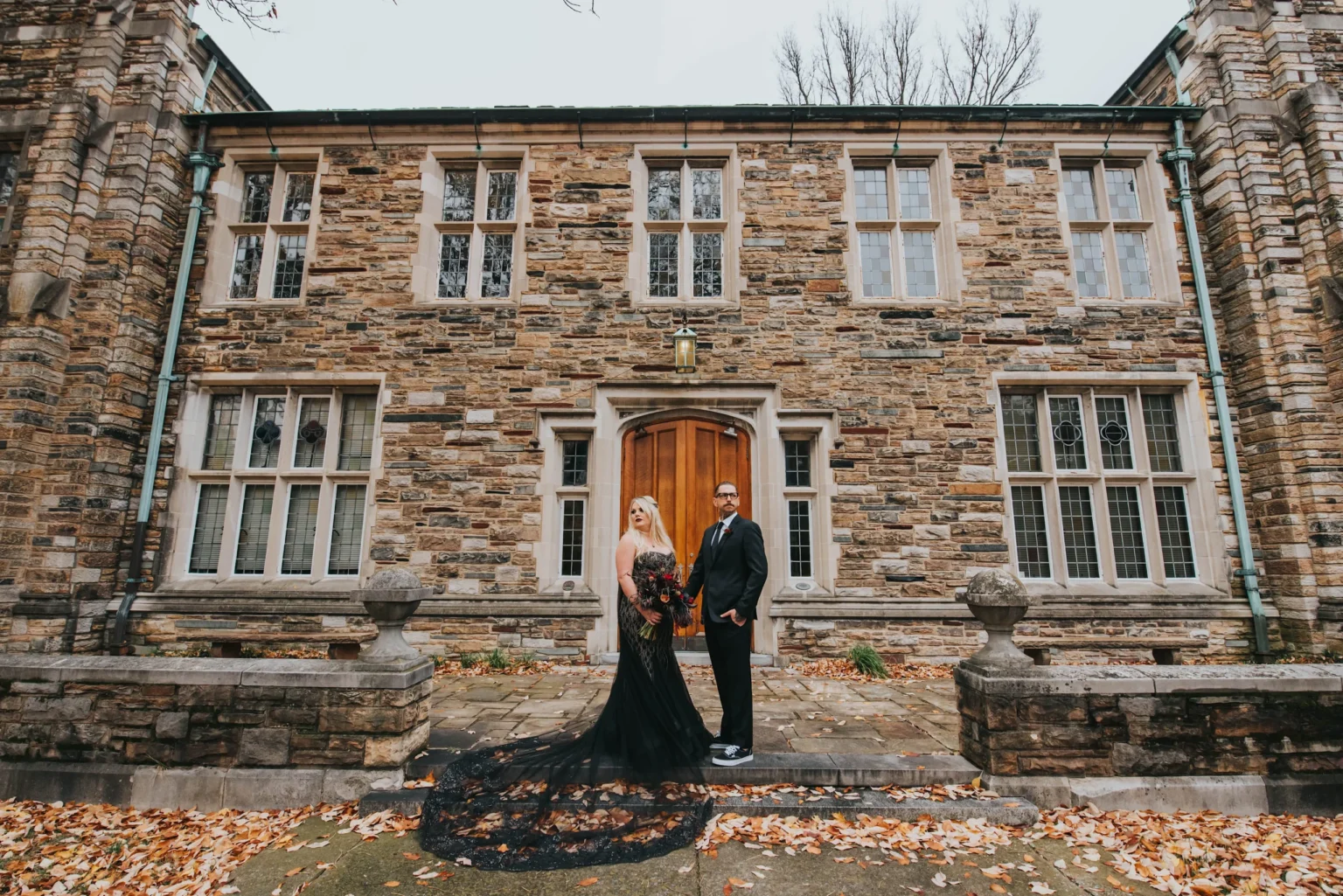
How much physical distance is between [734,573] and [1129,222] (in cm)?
788

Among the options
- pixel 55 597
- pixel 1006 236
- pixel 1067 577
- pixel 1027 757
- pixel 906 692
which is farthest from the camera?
pixel 1006 236

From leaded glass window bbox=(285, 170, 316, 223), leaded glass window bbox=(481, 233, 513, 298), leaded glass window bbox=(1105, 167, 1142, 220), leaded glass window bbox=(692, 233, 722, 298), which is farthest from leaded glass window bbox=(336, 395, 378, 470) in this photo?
leaded glass window bbox=(1105, 167, 1142, 220)

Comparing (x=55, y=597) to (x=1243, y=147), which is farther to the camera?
(x=1243, y=147)

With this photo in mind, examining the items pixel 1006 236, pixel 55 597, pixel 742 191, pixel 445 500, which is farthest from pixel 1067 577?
pixel 55 597

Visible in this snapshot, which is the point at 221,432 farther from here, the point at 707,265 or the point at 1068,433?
the point at 1068,433

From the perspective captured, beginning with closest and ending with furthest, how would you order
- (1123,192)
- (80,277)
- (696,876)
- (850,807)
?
(696,876), (850,807), (80,277), (1123,192)

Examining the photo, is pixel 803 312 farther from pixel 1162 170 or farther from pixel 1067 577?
pixel 1162 170

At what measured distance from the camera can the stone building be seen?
23.4ft

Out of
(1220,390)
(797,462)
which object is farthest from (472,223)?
(1220,390)

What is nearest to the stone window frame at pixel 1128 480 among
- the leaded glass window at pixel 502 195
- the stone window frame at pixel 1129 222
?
the stone window frame at pixel 1129 222

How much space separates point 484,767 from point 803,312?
243 inches

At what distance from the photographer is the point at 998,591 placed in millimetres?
3879

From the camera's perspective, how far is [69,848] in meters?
3.27

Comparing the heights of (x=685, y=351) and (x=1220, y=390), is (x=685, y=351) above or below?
above
